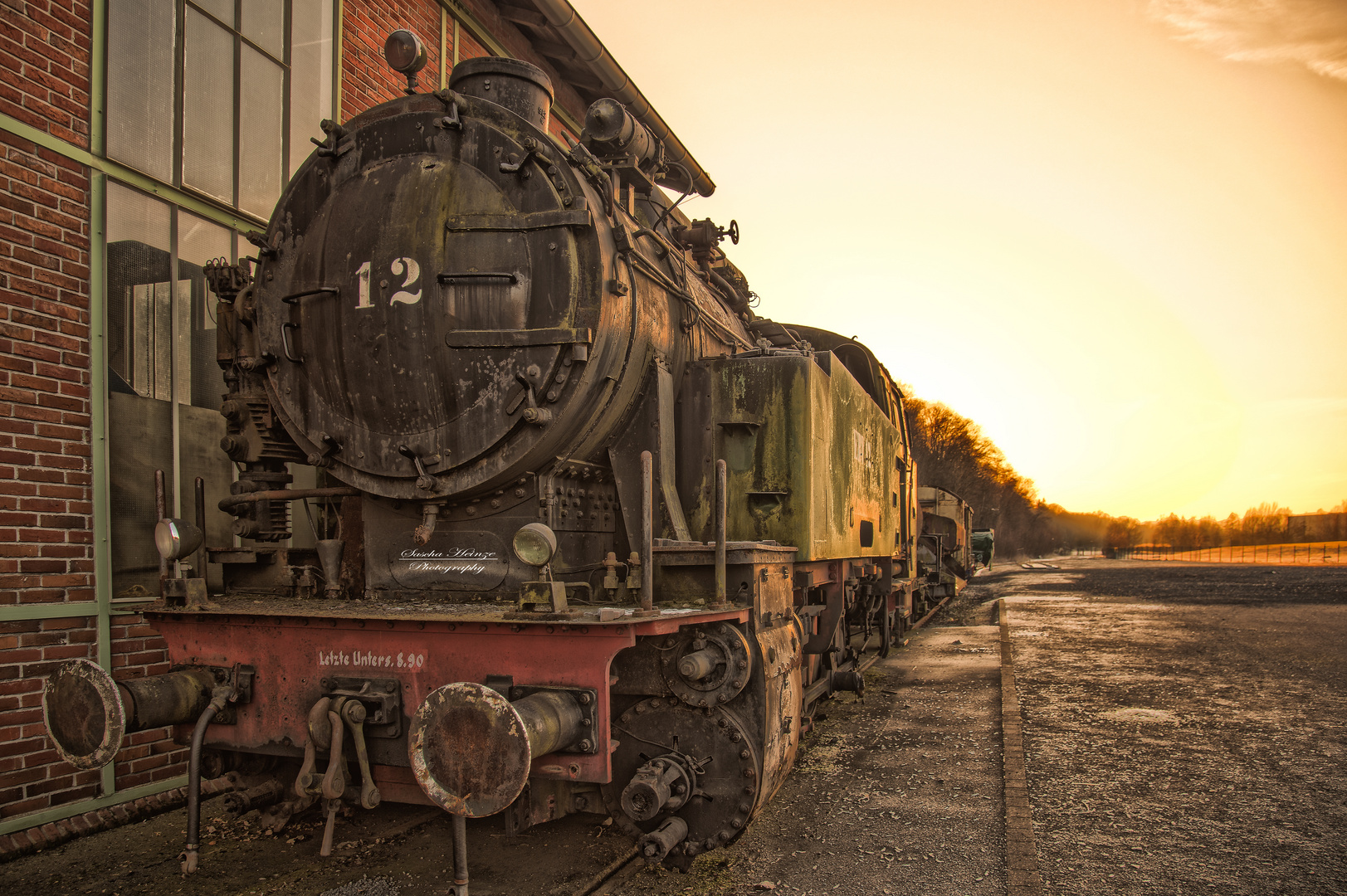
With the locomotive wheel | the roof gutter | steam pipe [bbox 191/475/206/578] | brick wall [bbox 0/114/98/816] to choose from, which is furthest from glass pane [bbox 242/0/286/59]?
the locomotive wheel

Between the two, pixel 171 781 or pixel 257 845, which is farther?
pixel 171 781

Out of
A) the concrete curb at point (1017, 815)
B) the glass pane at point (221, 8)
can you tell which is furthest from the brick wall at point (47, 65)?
the concrete curb at point (1017, 815)

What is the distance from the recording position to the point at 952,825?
14.4ft

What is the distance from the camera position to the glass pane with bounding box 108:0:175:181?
4945 mm

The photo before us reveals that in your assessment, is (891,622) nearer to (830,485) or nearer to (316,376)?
(830,485)

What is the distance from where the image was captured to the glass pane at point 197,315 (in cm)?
539

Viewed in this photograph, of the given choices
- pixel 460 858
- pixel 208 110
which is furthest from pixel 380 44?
pixel 460 858

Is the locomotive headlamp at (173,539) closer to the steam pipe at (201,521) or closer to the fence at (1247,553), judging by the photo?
the steam pipe at (201,521)

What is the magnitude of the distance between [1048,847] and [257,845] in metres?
3.84

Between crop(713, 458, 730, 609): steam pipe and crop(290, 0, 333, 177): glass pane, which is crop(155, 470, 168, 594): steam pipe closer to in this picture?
crop(713, 458, 730, 609): steam pipe

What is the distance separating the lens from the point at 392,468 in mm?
3748

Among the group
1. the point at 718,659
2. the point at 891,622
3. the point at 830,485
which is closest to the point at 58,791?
the point at 718,659

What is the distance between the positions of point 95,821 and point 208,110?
4363 mm

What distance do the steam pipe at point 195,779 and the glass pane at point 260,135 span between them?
3899 mm
